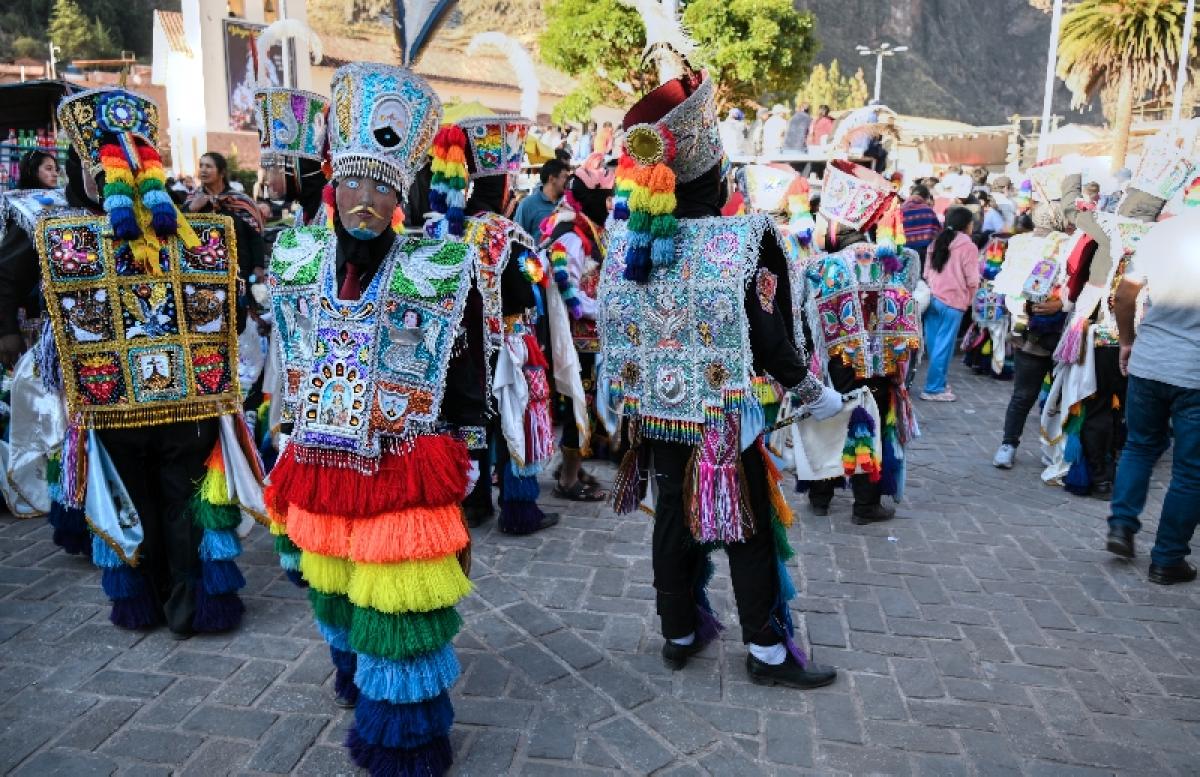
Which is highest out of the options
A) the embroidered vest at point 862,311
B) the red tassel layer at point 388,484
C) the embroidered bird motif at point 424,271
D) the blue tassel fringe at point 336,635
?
the embroidered bird motif at point 424,271

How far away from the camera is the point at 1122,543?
15.7ft

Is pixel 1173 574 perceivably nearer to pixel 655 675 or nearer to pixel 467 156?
pixel 655 675

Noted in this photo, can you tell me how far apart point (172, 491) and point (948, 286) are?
7.86 m

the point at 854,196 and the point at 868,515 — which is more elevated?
the point at 854,196

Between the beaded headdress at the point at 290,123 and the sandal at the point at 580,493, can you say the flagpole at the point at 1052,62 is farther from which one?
the beaded headdress at the point at 290,123

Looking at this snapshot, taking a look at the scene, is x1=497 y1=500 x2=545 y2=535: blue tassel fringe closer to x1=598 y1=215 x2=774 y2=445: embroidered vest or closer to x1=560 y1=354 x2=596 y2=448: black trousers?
x1=560 y1=354 x2=596 y2=448: black trousers

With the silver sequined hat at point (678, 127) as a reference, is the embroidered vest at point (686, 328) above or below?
below

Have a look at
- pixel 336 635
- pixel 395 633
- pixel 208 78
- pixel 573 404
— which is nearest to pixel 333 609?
pixel 336 635

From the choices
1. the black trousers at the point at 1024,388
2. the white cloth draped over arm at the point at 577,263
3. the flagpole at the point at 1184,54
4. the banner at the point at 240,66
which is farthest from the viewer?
the banner at the point at 240,66

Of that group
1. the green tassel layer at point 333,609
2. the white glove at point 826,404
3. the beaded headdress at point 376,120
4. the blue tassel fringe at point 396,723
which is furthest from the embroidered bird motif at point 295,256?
the white glove at point 826,404

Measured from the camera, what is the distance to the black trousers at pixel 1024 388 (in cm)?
654

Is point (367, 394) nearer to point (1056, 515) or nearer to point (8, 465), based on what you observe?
point (8, 465)

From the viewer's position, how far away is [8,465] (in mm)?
5176

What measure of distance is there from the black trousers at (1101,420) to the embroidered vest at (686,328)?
3.79 meters
